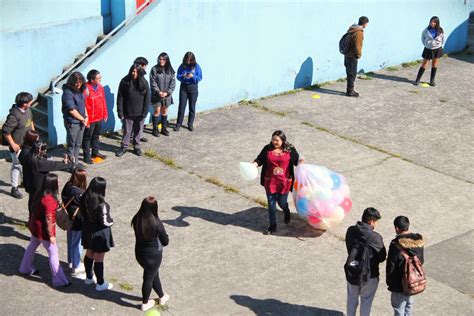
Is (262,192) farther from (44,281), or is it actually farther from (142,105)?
(44,281)

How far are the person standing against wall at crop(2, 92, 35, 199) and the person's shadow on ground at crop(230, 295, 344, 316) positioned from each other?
3967 millimetres

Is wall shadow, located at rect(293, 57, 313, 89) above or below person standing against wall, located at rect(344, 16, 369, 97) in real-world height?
below

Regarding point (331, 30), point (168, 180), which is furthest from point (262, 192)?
point (331, 30)

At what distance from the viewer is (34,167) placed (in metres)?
9.83

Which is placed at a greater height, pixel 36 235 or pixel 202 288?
pixel 36 235

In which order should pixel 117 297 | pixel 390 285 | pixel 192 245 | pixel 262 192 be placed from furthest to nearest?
pixel 262 192 → pixel 192 245 → pixel 117 297 → pixel 390 285

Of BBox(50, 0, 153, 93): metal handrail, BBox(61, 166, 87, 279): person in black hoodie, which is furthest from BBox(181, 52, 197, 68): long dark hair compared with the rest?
BBox(61, 166, 87, 279): person in black hoodie

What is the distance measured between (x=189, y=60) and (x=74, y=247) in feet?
16.9

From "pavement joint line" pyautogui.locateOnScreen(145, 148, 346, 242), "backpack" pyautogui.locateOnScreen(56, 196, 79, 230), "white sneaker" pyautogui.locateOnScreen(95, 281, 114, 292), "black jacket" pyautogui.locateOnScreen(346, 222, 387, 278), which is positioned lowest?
"white sneaker" pyautogui.locateOnScreen(95, 281, 114, 292)

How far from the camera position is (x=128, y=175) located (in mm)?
12242

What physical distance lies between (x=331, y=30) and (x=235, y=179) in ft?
18.4

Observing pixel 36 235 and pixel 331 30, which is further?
pixel 331 30

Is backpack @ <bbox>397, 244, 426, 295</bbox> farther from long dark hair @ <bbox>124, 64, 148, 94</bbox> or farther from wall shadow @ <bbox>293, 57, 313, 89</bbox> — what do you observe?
wall shadow @ <bbox>293, 57, 313, 89</bbox>

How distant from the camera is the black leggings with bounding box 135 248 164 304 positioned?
8.38 meters
